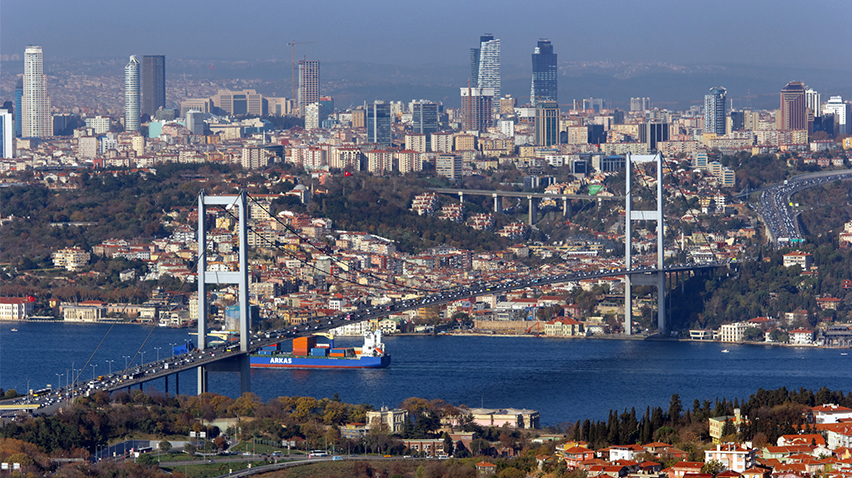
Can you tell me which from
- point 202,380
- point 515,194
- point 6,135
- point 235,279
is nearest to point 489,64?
point 6,135

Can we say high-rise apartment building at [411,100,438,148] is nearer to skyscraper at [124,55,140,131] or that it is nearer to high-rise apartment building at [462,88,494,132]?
high-rise apartment building at [462,88,494,132]

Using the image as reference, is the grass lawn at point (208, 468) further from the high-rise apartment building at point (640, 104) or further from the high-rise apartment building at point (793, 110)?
the high-rise apartment building at point (640, 104)

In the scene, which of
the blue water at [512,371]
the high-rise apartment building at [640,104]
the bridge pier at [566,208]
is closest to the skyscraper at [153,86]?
the high-rise apartment building at [640,104]

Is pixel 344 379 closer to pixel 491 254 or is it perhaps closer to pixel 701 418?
pixel 701 418

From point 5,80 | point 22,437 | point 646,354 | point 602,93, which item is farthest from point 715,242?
point 602,93

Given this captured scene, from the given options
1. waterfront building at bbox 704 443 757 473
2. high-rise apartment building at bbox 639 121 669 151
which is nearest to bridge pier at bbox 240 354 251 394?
waterfront building at bbox 704 443 757 473
